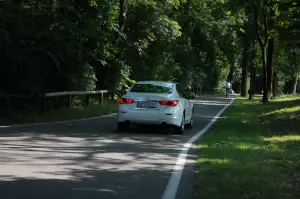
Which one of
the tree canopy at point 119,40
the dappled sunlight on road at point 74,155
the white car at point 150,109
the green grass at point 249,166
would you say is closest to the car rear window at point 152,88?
the white car at point 150,109

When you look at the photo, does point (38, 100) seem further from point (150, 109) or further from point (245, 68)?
point (245, 68)

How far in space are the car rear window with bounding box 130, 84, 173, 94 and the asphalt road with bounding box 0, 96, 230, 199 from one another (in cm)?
126

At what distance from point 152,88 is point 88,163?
5915 millimetres

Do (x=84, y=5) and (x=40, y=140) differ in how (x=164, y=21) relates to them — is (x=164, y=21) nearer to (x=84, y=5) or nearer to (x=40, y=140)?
(x=84, y=5)

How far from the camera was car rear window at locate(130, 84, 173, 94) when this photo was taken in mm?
14320

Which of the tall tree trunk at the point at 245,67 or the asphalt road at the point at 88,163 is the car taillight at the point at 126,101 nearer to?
the asphalt road at the point at 88,163

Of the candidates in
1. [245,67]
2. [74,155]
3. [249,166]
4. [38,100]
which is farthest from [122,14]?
[245,67]

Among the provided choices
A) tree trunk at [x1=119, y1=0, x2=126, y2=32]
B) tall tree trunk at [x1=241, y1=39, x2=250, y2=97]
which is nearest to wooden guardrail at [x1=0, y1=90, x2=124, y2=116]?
tree trunk at [x1=119, y1=0, x2=126, y2=32]

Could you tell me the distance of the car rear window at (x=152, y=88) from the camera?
47.0 ft

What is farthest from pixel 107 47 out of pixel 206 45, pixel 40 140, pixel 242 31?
pixel 206 45

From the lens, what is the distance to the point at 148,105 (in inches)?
547

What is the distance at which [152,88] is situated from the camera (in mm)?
14453

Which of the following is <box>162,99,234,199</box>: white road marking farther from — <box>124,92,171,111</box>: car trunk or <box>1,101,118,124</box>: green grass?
<box>1,101,118,124</box>: green grass

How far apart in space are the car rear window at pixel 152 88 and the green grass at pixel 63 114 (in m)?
3.82
